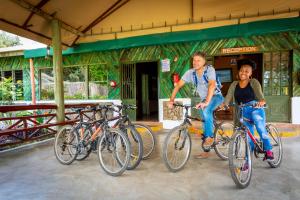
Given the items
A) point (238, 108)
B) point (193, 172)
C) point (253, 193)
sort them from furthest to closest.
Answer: point (193, 172), point (238, 108), point (253, 193)

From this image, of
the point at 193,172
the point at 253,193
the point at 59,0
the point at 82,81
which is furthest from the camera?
the point at 82,81

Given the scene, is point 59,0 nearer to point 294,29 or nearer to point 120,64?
point 120,64

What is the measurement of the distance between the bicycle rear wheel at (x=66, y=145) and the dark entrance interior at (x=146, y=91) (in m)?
5.82

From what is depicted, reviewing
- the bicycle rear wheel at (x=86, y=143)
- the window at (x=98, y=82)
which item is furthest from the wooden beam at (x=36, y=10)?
the bicycle rear wheel at (x=86, y=143)

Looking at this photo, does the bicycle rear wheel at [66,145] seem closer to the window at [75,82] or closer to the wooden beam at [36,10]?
the wooden beam at [36,10]

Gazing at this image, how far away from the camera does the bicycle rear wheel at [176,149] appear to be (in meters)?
3.54

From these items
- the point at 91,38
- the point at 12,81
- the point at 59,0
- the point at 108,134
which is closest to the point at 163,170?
the point at 108,134

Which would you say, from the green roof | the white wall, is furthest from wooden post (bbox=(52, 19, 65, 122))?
the white wall

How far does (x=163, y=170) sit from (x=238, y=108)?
57.9 inches

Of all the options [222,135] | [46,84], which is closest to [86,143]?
[222,135]

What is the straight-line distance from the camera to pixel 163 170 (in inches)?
148

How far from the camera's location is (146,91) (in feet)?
37.9

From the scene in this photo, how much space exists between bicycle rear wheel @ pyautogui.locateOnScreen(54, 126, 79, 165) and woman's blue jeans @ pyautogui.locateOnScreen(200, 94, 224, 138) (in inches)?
87.3

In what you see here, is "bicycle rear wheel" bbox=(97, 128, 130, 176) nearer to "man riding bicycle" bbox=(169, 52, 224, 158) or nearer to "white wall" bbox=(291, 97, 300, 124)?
"man riding bicycle" bbox=(169, 52, 224, 158)
